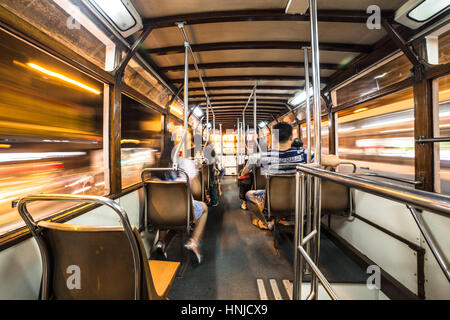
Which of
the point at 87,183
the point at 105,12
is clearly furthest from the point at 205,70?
the point at 87,183

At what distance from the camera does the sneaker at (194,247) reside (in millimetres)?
2221

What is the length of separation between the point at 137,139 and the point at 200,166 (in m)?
1.19

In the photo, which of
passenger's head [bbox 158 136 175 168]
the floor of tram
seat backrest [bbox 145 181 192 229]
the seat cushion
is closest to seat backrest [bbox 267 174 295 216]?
the floor of tram

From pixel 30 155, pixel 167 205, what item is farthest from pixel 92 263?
pixel 30 155

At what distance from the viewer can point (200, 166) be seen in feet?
9.90

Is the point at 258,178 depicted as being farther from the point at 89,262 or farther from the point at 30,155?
the point at 30,155

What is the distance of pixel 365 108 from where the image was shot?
8.51 feet

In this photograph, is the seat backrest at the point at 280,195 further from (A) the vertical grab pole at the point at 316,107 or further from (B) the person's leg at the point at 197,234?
(B) the person's leg at the point at 197,234

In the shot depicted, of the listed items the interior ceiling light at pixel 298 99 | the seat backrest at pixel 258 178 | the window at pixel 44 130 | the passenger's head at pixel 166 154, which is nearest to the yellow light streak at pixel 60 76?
the window at pixel 44 130

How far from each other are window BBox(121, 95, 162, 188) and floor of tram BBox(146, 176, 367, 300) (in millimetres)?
Result: 1386

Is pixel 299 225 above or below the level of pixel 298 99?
below

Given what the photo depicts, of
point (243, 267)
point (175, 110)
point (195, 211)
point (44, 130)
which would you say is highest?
point (175, 110)

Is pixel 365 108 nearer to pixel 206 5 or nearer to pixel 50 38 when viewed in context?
pixel 206 5

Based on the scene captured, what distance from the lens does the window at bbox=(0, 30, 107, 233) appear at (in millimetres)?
1146
